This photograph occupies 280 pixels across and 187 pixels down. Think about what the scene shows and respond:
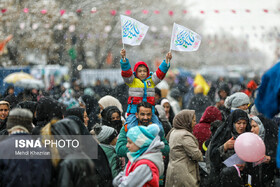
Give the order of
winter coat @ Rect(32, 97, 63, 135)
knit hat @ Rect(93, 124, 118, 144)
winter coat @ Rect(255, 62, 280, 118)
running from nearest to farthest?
winter coat @ Rect(255, 62, 280, 118) < winter coat @ Rect(32, 97, 63, 135) < knit hat @ Rect(93, 124, 118, 144)

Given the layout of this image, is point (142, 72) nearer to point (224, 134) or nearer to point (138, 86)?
point (138, 86)

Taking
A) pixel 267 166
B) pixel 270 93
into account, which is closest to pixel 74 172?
pixel 270 93

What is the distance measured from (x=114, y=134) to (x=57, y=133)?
175 cm

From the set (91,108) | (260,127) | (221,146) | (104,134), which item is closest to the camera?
(104,134)

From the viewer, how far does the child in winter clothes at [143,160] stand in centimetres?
456

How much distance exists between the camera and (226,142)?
19.5 feet

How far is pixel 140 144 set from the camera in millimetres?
4684

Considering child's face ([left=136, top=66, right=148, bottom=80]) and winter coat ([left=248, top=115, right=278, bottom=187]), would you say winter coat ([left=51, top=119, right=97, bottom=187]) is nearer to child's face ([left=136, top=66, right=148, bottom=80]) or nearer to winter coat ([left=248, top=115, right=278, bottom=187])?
child's face ([left=136, top=66, right=148, bottom=80])

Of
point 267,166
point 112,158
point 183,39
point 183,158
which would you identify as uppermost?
point 183,39

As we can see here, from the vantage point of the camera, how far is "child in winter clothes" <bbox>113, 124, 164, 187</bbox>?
4.56m

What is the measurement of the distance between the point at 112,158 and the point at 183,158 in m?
1.11

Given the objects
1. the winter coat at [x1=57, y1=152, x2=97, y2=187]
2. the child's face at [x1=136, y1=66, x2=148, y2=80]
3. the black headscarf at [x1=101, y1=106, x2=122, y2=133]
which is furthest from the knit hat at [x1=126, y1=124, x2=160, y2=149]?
the black headscarf at [x1=101, y1=106, x2=122, y2=133]

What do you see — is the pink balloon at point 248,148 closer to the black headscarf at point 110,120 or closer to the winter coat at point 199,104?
the black headscarf at point 110,120

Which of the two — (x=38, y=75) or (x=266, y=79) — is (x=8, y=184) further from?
(x=38, y=75)
